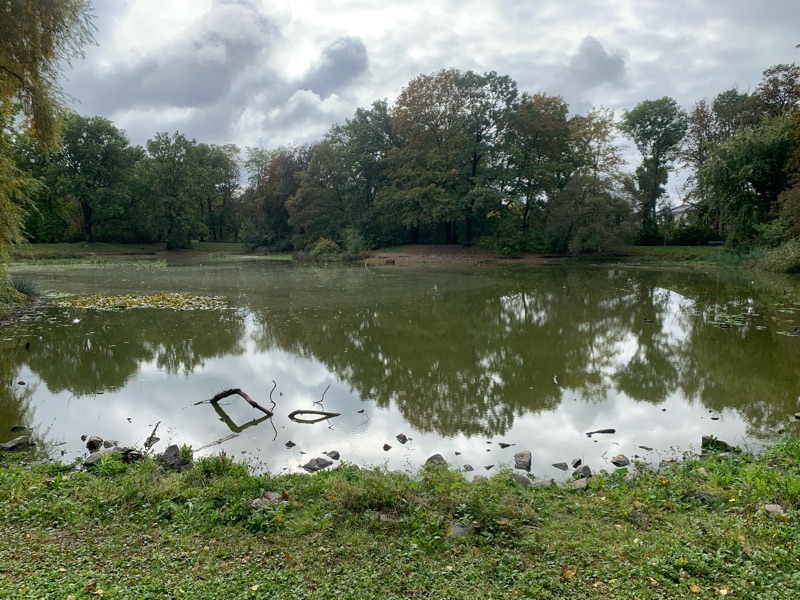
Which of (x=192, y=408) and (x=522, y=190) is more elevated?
(x=522, y=190)

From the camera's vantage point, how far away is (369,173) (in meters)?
49.9

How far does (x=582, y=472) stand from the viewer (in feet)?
17.9

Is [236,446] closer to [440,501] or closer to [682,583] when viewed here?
[440,501]

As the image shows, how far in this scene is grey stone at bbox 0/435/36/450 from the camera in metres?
6.06

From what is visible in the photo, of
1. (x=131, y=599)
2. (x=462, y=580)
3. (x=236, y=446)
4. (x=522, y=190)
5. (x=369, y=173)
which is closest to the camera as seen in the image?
(x=131, y=599)

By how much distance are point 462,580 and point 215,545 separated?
188cm

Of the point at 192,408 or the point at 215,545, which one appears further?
the point at 192,408

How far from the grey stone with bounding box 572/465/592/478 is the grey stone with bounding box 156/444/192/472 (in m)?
4.17

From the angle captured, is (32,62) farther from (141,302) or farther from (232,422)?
(141,302)

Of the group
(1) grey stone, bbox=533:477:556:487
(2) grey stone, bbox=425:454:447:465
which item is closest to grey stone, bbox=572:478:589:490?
(1) grey stone, bbox=533:477:556:487

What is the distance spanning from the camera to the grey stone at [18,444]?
6.06 meters

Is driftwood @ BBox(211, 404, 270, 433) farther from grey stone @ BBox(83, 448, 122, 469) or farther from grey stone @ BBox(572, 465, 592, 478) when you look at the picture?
grey stone @ BBox(572, 465, 592, 478)

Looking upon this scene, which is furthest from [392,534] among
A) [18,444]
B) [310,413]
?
[18,444]

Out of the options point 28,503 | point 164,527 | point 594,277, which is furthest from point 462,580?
point 594,277
